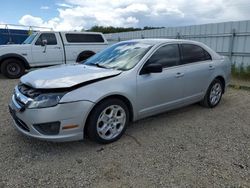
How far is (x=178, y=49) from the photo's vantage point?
14.6ft

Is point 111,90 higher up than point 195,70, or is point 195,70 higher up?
point 195,70

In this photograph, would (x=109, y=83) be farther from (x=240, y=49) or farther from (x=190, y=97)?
(x=240, y=49)

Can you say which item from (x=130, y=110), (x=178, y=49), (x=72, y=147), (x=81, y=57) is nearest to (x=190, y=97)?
(x=178, y=49)

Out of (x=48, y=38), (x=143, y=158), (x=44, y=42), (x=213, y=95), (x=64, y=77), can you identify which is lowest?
(x=143, y=158)

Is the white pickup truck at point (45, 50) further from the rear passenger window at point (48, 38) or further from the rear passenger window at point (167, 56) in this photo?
the rear passenger window at point (167, 56)

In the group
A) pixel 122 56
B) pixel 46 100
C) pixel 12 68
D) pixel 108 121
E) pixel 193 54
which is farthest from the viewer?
pixel 12 68

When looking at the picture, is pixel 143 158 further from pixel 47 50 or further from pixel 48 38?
pixel 48 38

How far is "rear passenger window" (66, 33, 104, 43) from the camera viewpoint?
1044 cm

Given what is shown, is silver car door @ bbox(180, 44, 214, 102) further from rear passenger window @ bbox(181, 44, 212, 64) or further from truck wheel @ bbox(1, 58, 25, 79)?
truck wheel @ bbox(1, 58, 25, 79)

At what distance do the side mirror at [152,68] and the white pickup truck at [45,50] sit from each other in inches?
272

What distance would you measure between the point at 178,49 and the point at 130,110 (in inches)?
64.5

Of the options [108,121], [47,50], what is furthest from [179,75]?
[47,50]

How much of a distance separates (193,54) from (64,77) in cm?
274

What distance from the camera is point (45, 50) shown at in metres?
9.72
